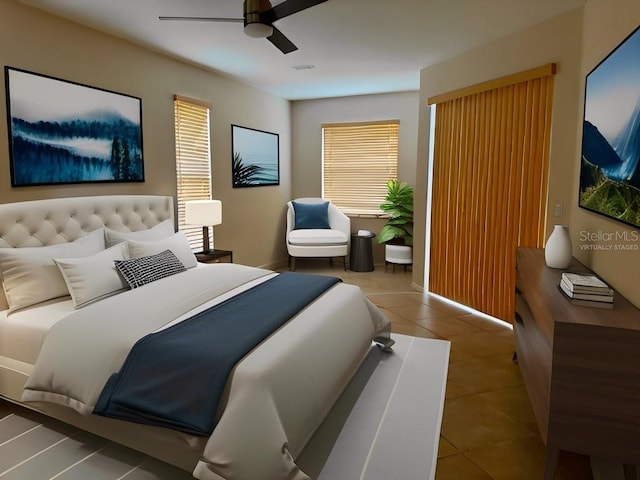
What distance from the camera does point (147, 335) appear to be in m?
2.16

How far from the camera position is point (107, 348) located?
6.98 feet

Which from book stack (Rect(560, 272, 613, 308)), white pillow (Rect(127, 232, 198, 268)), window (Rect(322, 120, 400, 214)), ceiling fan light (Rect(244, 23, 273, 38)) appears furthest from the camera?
window (Rect(322, 120, 400, 214))

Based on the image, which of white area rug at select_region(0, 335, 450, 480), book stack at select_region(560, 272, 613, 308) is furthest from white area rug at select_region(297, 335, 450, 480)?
book stack at select_region(560, 272, 613, 308)

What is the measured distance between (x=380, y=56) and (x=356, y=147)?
233cm

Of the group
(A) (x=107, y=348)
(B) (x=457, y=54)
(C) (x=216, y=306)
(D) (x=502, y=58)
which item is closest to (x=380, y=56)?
(B) (x=457, y=54)

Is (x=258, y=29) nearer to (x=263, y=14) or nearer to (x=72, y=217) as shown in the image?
(x=263, y=14)

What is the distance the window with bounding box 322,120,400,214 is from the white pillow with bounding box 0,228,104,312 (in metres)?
4.51

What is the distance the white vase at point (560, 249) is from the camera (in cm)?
261

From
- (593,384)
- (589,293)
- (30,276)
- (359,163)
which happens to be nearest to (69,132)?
(30,276)

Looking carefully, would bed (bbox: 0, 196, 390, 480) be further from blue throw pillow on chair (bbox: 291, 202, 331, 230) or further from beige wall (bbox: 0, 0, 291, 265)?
blue throw pillow on chair (bbox: 291, 202, 331, 230)

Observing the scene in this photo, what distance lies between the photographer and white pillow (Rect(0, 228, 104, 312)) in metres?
2.69

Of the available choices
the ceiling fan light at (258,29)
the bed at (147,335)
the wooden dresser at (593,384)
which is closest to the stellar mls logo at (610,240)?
the wooden dresser at (593,384)

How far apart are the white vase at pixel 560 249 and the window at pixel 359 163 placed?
3914 mm

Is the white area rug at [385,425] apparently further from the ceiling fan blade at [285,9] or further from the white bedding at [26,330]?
the ceiling fan blade at [285,9]
